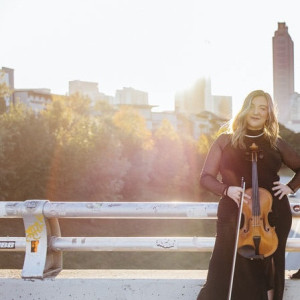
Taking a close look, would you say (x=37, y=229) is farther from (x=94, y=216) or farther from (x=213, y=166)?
(x=213, y=166)

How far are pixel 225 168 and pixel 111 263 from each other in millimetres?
29044

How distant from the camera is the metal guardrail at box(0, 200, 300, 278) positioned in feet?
15.6

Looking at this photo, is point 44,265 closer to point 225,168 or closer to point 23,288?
point 23,288

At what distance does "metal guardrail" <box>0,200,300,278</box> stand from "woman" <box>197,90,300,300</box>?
53cm

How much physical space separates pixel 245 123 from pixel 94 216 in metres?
1.48

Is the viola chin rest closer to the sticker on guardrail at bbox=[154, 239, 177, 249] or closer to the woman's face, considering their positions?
the woman's face

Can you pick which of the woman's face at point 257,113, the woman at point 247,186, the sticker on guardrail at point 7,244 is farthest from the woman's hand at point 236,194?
the sticker on guardrail at point 7,244

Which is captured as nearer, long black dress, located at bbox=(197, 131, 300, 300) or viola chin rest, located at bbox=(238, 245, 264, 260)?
viola chin rest, located at bbox=(238, 245, 264, 260)

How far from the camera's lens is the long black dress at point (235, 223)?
4.12 m

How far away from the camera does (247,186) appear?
4.15m

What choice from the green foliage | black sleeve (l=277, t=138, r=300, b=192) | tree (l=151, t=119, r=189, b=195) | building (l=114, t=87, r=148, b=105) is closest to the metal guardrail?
black sleeve (l=277, t=138, r=300, b=192)

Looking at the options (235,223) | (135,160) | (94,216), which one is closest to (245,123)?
(235,223)

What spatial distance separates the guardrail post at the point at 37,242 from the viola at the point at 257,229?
5.71 feet

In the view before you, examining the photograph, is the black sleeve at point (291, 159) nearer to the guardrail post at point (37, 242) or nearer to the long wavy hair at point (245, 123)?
the long wavy hair at point (245, 123)
